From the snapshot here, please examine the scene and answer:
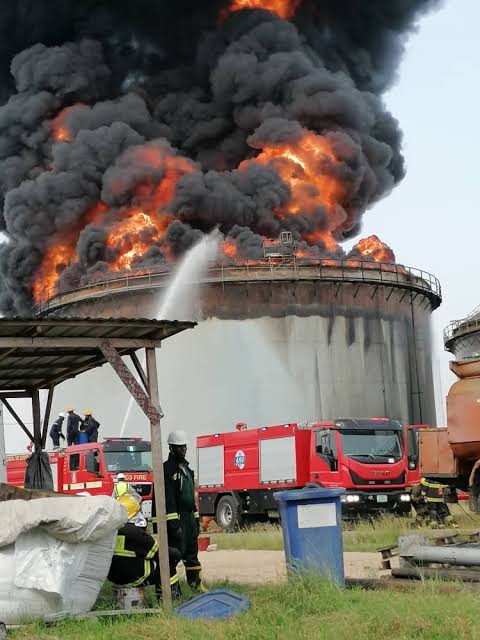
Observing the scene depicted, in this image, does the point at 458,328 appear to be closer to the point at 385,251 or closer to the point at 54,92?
the point at 385,251

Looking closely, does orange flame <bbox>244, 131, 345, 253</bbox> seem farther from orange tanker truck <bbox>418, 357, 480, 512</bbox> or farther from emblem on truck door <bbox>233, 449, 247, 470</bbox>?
orange tanker truck <bbox>418, 357, 480, 512</bbox>

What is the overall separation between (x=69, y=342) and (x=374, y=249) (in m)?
35.7

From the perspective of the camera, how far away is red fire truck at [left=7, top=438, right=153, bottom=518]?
2269cm

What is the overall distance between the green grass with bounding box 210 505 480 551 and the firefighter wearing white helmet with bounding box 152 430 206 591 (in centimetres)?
530

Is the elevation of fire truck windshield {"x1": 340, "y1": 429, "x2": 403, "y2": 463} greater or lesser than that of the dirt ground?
greater

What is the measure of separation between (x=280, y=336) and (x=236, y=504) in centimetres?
1336

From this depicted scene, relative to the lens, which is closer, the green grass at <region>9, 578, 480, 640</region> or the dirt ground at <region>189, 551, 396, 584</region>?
the green grass at <region>9, 578, 480, 640</region>

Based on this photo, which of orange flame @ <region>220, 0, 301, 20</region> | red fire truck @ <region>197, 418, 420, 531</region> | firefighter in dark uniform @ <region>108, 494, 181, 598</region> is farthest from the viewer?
orange flame @ <region>220, 0, 301, 20</region>

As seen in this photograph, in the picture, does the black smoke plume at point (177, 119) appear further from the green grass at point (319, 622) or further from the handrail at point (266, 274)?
the green grass at point (319, 622)

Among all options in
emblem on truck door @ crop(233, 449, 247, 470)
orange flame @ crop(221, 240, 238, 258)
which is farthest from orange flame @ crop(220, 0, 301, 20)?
emblem on truck door @ crop(233, 449, 247, 470)

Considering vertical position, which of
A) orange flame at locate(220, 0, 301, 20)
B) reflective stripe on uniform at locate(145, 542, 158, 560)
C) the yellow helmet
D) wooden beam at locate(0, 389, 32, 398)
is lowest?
→ reflective stripe on uniform at locate(145, 542, 158, 560)

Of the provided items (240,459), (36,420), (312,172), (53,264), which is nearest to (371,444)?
(240,459)

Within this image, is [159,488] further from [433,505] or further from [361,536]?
[433,505]

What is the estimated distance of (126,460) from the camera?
23.0m
